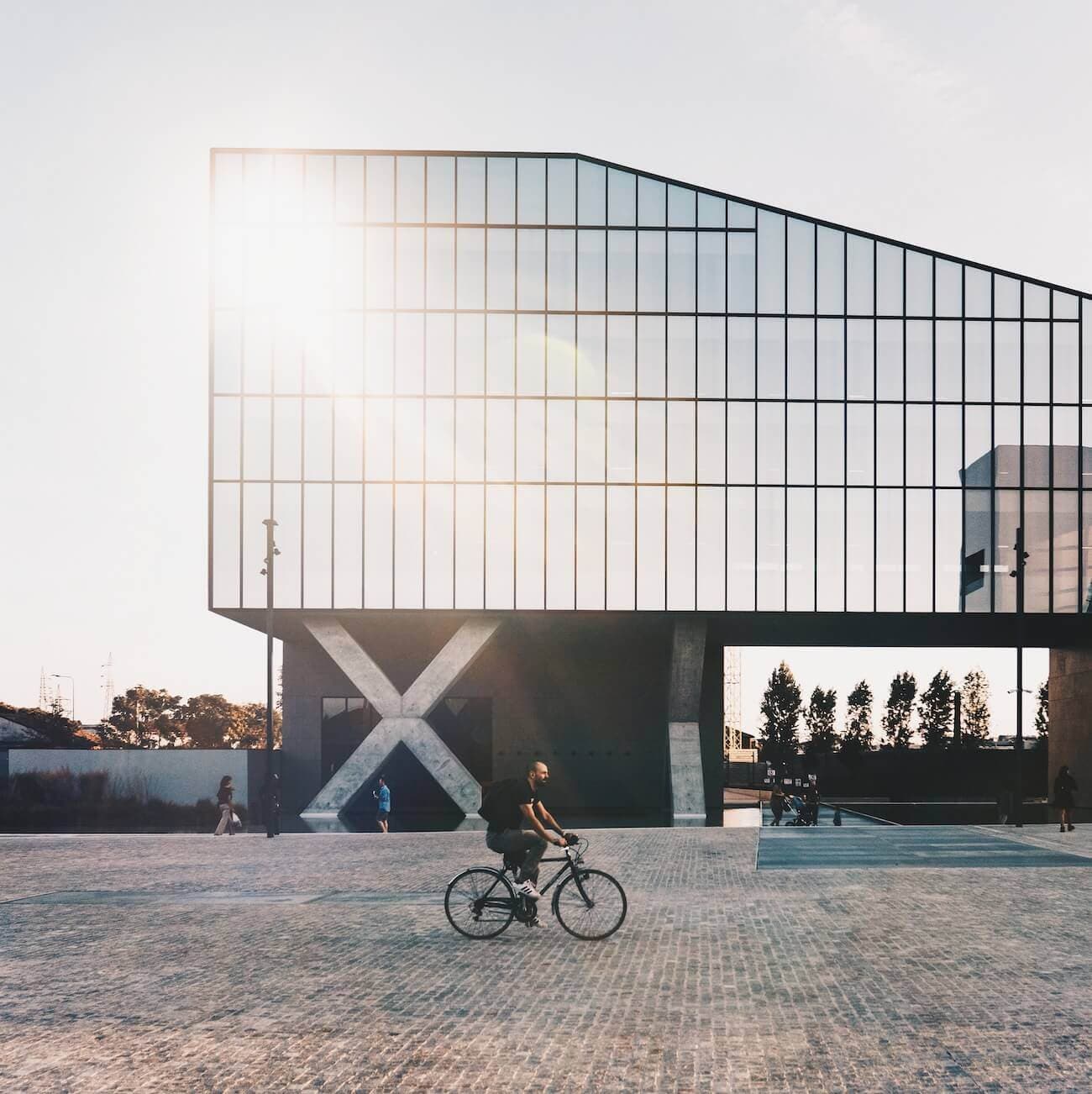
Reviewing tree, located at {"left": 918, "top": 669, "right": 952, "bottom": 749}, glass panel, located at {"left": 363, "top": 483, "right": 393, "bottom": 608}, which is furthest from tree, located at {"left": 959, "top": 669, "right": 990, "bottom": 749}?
glass panel, located at {"left": 363, "top": 483, "right": 393, "bottom": 608}

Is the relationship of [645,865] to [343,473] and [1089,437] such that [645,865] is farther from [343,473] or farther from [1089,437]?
[1089,437]

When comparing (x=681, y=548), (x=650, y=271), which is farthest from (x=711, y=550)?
(x=650, y=271)

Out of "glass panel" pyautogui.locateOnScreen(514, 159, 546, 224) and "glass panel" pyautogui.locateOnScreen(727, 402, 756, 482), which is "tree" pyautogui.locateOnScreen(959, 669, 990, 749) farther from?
"glass panel" pyautogui.locateOnScreen(514, 159, 546, 224)

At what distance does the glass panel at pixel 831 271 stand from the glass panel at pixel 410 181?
13.8 m

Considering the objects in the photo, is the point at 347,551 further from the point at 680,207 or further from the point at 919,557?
the point at 919,557

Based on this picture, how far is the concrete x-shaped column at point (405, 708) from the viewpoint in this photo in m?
38.3

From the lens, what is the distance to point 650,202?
4056 cm

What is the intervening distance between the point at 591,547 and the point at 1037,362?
54.7ft

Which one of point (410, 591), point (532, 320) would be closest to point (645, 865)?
point (410, 591)

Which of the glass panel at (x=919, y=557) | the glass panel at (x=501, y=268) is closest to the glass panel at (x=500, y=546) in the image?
the glass panel at (x=501, y=268)

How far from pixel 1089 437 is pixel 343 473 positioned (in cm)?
2538

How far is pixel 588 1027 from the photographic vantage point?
8359 millimetres

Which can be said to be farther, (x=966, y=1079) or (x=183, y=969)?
(x=183, y=969)

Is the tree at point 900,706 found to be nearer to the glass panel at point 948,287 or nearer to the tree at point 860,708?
the tree at point 860,708
